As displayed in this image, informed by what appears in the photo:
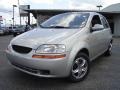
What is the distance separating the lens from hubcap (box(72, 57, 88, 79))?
481 cm

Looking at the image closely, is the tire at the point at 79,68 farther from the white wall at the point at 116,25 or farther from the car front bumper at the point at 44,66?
the white wall at the point at 116,25

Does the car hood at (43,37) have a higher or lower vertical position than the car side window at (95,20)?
lower

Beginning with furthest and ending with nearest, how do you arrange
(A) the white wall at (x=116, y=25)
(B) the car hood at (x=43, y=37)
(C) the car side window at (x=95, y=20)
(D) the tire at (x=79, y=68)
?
(A) the white wall at (x=116, y=25), (C) the car side window at (x=95, y=20), (D) the tire at (x=79, y=68), (B) the car hood at (x=43, y=37)

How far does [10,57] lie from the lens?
4.81 meters

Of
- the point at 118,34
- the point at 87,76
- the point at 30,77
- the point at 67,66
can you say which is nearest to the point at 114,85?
the point at 87,76

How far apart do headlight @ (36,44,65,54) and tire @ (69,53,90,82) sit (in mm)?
550

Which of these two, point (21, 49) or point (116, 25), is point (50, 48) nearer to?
point (21, 49)

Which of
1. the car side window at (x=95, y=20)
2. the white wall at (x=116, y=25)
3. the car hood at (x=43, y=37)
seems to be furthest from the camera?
the white wall at (x=116, y=25)

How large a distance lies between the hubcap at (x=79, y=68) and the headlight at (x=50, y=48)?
64cm

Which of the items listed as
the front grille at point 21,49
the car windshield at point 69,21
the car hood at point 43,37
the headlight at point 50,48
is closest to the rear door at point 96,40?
the car windshield at point 69,21

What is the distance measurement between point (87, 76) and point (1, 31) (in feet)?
81.2

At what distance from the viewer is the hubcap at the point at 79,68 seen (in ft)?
15.8

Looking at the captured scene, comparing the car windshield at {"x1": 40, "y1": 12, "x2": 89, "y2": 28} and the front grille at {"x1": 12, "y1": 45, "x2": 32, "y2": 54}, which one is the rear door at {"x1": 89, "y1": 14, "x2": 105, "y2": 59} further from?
the front grille at {"x1": 12, "y1": 45, "x2": 32, "y2": 54}

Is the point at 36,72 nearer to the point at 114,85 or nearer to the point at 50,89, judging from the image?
the point at 50,89
